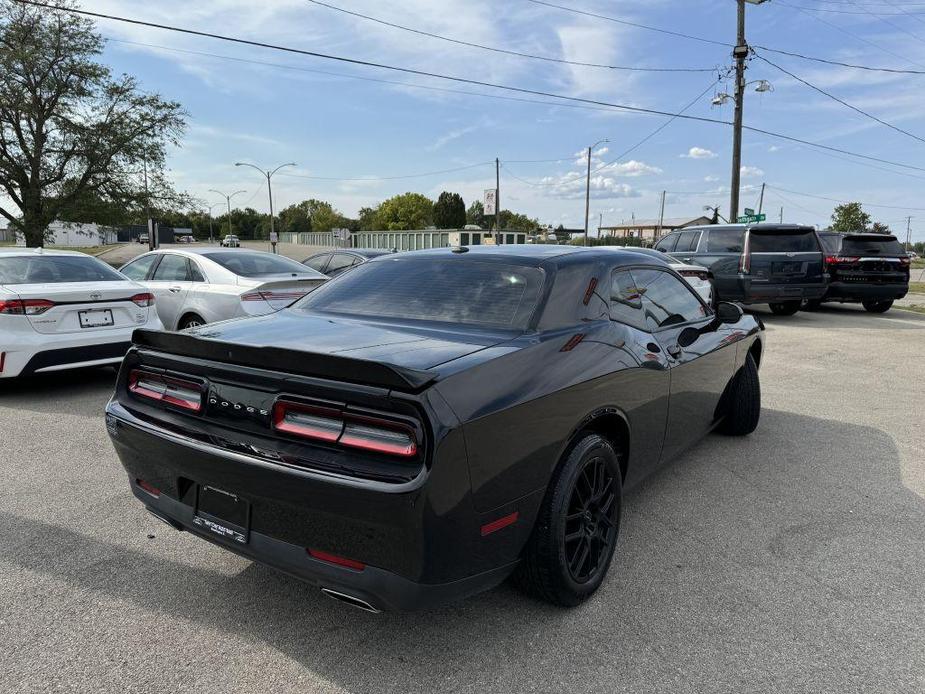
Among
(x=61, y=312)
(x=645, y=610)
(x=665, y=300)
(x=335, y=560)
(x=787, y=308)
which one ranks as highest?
(x=665, y=300)

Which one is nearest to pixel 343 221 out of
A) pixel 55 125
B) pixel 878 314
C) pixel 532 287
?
pixel 55 125

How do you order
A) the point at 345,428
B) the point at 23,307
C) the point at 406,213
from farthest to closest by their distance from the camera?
1. the point at 406,213
2. the point at 23,307
3. the point at 345,428

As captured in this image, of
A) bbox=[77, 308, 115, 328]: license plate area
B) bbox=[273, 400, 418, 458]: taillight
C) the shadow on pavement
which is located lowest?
the shadow on pavement

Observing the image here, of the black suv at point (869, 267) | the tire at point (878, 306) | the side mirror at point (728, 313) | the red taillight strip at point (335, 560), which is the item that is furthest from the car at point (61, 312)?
the tire at point (878, 306)

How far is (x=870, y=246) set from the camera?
1361 centimetres

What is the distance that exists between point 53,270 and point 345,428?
232 inches

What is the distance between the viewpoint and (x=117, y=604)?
260 cm

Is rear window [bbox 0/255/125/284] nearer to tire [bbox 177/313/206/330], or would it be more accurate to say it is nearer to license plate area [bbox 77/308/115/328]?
license plate area [bbox 77/308/115/328]

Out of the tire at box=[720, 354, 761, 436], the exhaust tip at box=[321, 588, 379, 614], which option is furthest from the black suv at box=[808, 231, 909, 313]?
the exhaust tip at box=[321, 588, 379, 614]

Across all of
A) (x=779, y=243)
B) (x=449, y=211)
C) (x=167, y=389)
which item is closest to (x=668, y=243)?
(x=779, y=243)

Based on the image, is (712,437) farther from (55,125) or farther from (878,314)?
(55,125)

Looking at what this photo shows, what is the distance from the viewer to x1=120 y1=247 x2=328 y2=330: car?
6977 millimetres

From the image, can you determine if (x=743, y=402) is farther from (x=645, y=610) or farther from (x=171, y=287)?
(x=171, y=287)

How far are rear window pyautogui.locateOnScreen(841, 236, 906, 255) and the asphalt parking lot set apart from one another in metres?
11.2
